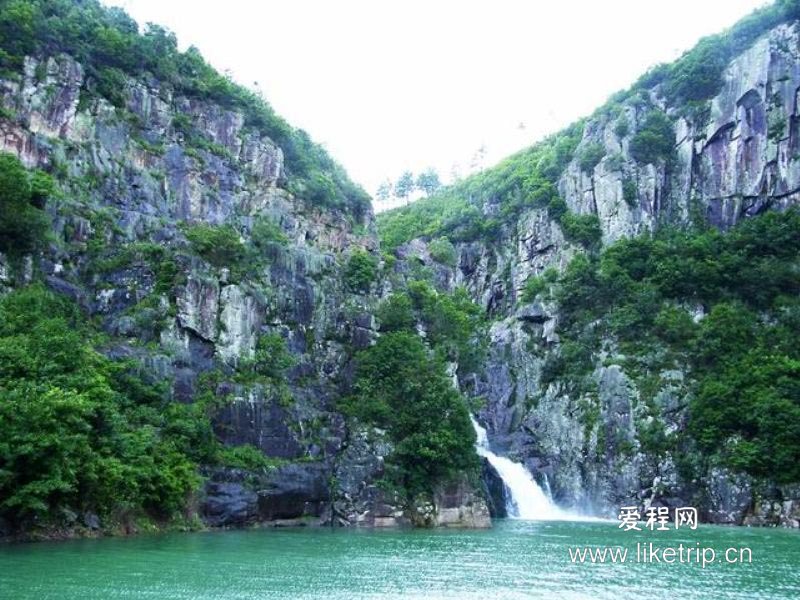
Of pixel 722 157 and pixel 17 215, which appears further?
pixel 722 157

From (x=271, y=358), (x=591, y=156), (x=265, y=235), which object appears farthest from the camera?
(x=591, y=156)

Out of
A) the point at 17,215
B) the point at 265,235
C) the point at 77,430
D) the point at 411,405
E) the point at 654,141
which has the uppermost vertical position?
the point at 654,141

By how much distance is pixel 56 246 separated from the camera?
36.0 meters

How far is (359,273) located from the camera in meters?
48.0

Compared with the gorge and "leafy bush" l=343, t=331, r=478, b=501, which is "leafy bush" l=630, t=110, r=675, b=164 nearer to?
the gorge

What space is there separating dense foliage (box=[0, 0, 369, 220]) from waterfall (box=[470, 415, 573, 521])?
21.4 m

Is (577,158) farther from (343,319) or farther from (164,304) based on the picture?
(164,304)

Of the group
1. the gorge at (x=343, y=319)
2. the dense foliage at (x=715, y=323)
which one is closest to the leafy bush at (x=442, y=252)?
the gorge at (x=343, y=319)

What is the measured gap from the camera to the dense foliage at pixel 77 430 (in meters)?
22.2

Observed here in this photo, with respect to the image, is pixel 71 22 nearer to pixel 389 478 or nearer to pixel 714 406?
pixel 389 478

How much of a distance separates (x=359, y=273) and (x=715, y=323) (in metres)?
24.6

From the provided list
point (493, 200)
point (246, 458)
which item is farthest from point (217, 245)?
point (493, 200)

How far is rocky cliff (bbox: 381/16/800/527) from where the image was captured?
47.1 m

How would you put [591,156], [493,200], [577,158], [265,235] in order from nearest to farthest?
[265,235]
[591,156]
[577,158]
[493,200]
